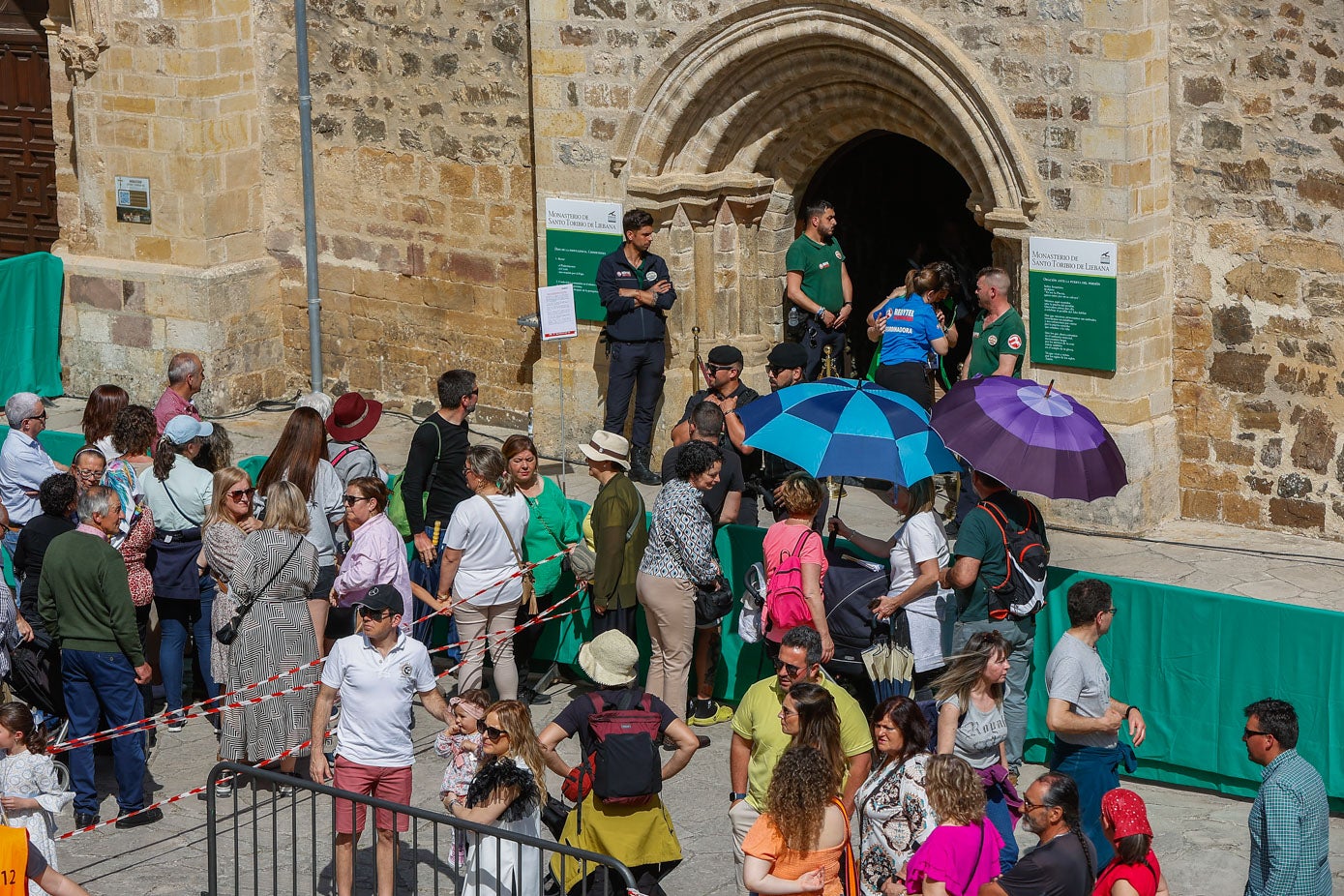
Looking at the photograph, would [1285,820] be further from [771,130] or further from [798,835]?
[771,130]

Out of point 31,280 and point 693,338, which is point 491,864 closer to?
point 693,338

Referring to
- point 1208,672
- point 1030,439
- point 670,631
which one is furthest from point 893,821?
point 670,631

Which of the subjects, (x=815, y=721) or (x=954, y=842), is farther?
(x=815, y=721)

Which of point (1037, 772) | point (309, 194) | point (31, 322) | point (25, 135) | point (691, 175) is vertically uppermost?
point (25, 135)

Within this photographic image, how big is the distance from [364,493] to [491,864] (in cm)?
268

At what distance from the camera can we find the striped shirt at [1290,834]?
23.0 feet

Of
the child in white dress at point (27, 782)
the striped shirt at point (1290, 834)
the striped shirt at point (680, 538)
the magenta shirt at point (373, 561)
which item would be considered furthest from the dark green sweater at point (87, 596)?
the striped shirt at point (1290, 834)

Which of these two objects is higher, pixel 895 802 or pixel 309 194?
pixel 309 194

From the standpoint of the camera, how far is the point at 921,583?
353 inches

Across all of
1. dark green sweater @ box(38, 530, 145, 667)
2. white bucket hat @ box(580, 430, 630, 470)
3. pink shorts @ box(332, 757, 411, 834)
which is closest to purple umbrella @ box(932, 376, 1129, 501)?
white bucket hat @ box(580, 430, 630, 470)

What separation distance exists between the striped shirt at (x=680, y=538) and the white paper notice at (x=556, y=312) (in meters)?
3.60

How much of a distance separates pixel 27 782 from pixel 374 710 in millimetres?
1345

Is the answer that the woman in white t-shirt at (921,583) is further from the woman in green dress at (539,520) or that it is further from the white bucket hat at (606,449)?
the woman in green dress at (539,520)

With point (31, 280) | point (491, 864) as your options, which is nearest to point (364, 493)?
point (491, 864)
